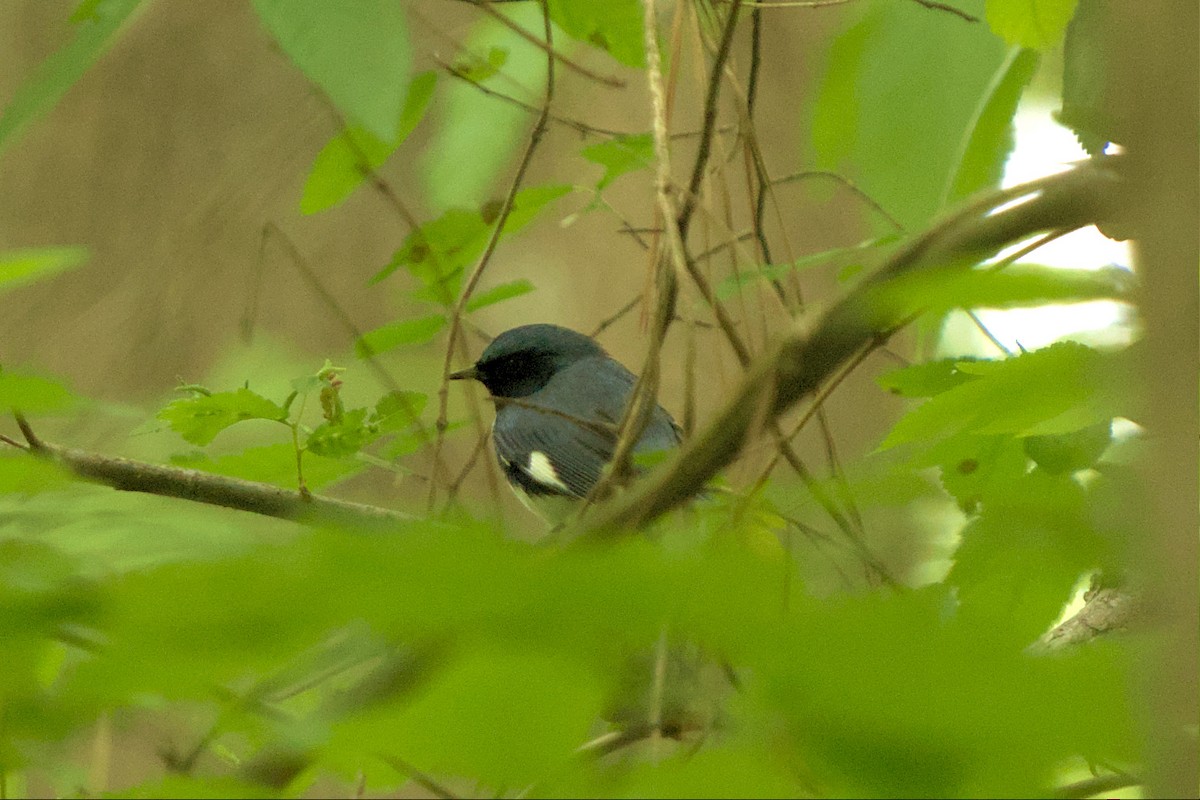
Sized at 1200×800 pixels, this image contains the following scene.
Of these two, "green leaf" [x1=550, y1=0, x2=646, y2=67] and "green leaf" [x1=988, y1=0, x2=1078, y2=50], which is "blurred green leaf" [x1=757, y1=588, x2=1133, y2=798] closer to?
"green leaf" [x1=988, y1=0, x2=1078, y2=50]

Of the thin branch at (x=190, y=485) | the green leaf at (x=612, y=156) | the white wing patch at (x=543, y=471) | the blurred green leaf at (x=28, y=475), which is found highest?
the green leaf at (x=612, y=156)

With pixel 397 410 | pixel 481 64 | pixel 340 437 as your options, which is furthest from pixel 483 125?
pixel 340 437

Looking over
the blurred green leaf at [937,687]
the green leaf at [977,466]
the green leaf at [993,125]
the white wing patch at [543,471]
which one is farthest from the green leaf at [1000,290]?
the white wing patch at [543,471]

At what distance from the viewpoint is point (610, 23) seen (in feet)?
4.47

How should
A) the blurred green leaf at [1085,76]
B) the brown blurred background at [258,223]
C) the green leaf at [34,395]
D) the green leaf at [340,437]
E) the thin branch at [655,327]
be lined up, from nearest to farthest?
the green leaf at [34,395] < the thin branch at [655,327] < the blurred green leaf at [1085,76] < the green leaf at [340,437] < the brown blurred background at [258,223]

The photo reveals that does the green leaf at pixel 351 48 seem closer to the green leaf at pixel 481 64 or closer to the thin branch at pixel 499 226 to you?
the thin branch at pixel 499 226

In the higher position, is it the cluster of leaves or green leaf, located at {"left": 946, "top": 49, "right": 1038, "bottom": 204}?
green leaf, located at {"left": 946, "top": 49, "right": 1038, "bottom": 204}

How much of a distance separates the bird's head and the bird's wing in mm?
65

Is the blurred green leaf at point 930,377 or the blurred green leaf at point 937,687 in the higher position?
the blurred green leaf at point 930,377

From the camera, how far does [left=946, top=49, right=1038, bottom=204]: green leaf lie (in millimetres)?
1300

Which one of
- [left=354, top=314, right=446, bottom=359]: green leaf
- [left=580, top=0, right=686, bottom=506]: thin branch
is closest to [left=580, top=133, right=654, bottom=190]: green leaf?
[left=354, top=314, right=446, bottom=359]: green leaf

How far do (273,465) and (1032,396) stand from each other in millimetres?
959

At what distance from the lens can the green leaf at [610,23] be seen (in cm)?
134

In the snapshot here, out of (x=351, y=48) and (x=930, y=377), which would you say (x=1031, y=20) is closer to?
(x=930, y=377)
